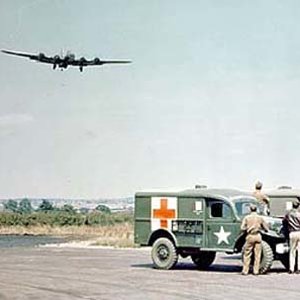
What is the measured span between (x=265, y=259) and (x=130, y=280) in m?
3.68

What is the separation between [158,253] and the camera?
28.1 metres

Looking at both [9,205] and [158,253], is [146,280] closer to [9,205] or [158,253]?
[158,253]

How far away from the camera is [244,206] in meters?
27.7

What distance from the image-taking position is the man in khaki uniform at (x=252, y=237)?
26.0 metres

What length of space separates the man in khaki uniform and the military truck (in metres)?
0.28

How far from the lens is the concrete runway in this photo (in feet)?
68.5

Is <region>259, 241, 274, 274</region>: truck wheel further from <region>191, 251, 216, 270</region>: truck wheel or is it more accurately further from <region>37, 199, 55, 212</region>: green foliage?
<region>37, 199, 55, 212</region>: green foliage

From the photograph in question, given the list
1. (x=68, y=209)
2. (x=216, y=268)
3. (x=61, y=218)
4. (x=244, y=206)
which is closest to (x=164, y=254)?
(x=216, y=268)

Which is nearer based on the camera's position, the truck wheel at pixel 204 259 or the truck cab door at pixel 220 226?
the truck cab door at pixel 220 226

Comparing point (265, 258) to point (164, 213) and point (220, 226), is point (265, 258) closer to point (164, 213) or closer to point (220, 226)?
point (220, 226)

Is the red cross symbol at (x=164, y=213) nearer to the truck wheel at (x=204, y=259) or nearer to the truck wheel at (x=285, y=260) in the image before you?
the truck wheel at (x=204, y=259)

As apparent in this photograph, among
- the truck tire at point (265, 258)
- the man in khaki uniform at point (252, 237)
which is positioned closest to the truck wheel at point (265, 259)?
the truck tire at point (265, 258)

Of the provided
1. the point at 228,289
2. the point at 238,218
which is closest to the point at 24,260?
the point at 238,218

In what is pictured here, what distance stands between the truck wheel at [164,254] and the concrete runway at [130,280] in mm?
337
